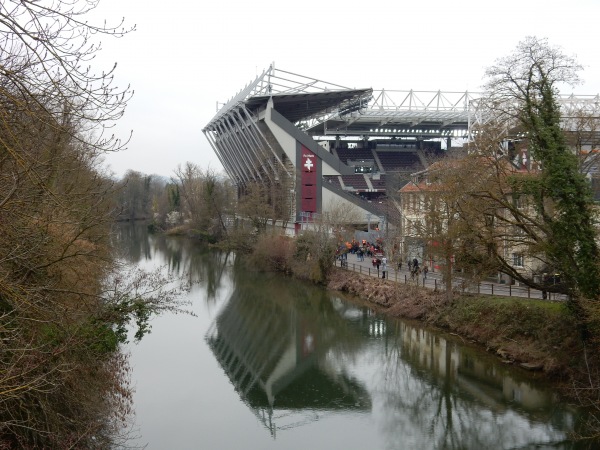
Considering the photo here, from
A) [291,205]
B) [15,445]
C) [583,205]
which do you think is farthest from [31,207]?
[291,205]

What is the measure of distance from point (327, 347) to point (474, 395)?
6115 millimetres

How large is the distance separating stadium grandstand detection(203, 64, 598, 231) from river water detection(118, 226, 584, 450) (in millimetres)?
14729

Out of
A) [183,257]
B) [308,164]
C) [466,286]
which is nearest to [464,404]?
[466,286]

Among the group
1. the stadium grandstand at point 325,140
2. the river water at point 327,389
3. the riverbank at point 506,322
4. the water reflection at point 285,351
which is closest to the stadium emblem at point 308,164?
the stadium grandstand at point 325,140

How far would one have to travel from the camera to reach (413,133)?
61969 mm

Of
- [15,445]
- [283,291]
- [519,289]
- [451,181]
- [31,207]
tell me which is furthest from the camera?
[283,291]

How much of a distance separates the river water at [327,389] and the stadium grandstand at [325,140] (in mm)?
14729

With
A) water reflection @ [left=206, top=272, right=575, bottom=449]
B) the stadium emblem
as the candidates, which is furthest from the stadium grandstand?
water reflection @ [left=206, top=272, right=575, bottom=449]

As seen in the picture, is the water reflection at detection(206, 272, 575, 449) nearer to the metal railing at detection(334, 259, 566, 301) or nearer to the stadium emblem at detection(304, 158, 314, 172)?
the metal railing at detection(334, 259, 566, 301)

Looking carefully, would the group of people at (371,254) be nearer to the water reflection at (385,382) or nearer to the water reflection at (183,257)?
the water reflection at (385,382)

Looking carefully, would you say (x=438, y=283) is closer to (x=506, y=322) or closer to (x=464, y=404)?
(x=506, y=322)

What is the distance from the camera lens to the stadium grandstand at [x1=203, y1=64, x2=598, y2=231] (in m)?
43.7

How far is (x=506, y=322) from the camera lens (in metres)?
17.9

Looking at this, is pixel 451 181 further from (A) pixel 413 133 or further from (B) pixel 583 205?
(A) pixel 413 133
